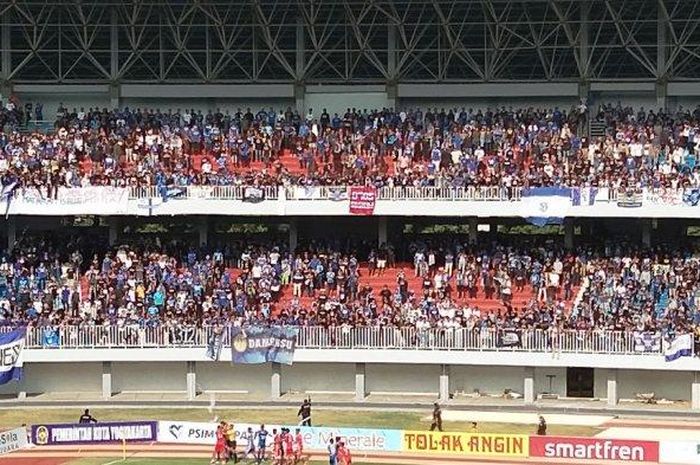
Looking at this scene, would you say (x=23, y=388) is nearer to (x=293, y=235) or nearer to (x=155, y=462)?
(x=293, y=235)

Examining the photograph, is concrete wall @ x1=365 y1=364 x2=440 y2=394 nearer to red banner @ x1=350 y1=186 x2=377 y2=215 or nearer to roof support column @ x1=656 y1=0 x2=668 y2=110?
red banner @ x1=350 y1=186 x2=377 y2=215

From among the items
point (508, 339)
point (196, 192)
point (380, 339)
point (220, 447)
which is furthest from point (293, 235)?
point (220, 447)

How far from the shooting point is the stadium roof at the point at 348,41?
2314 inches

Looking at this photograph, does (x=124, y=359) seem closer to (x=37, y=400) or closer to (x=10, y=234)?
(x=37, y=400)

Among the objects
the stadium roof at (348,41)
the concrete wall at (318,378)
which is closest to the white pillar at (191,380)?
the concrete wall at (318,378)

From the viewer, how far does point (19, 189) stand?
180ft

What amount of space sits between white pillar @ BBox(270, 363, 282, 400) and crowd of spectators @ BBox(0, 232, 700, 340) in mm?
1770

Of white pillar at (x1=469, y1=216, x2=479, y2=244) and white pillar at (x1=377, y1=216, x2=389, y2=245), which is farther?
white pillar at (x1=377, y1=216, x2=389, y2=245)

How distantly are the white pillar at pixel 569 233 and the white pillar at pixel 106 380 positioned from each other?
53.1 feet

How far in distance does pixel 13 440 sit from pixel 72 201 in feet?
42.6

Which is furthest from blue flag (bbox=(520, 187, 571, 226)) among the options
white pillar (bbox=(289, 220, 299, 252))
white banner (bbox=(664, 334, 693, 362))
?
white pillar (bbox=(289, 220, 299, 252))

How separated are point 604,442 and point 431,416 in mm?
9068

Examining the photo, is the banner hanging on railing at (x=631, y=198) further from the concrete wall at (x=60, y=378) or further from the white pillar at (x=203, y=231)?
the concrete wall at (x=60, y=378)

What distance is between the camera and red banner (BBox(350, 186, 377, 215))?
2138 inches
